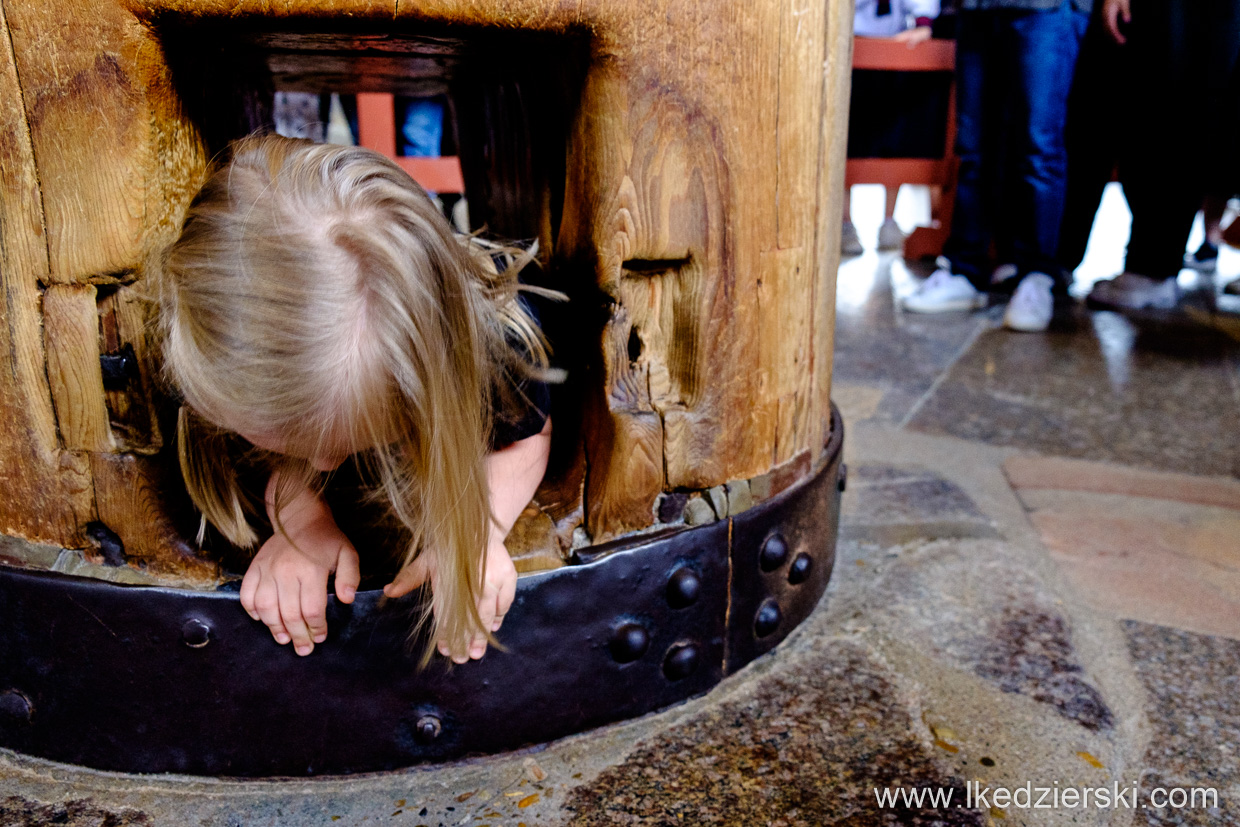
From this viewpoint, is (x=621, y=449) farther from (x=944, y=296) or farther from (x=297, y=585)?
(x=944, y=296)

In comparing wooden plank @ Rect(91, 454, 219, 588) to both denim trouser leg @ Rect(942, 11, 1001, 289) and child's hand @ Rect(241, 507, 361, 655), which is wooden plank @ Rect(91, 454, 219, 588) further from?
denim trouser leg @ Rect(942, 11, 1001, 289)

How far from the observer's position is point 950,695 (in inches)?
48.1

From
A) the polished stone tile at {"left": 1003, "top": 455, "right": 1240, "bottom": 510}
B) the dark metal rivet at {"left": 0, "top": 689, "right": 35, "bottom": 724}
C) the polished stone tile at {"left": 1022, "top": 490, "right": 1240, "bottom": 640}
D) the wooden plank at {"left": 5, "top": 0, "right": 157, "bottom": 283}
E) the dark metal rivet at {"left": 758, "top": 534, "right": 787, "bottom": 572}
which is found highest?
the wooden plank at {"left": 5, "top": 0, "right": 157, "bottom": 283}

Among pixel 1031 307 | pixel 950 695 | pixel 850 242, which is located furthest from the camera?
pixel 850 242

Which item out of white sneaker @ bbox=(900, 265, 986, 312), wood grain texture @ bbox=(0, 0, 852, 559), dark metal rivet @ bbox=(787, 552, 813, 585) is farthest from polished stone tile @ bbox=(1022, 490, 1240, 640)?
white sneaker @ bbox=(900, 265, 986, 312)

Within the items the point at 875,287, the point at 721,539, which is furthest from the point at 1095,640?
the point at 875,287

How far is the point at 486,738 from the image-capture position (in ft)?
3.63

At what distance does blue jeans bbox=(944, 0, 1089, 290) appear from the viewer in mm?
3332

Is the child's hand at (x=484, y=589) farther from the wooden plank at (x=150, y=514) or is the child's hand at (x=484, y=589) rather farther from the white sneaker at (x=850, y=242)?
the white sneaker at (x=850, y=242)

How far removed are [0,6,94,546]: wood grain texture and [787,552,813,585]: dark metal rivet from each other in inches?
32.5

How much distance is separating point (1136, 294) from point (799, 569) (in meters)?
2.82

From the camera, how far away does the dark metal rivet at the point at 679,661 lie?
1.17 meters

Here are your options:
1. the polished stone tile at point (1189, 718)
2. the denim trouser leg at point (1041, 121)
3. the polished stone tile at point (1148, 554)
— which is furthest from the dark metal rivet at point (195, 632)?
the denim trouser leg at point (1041, 121)

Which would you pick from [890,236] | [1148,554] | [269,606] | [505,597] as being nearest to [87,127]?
[269,606]
